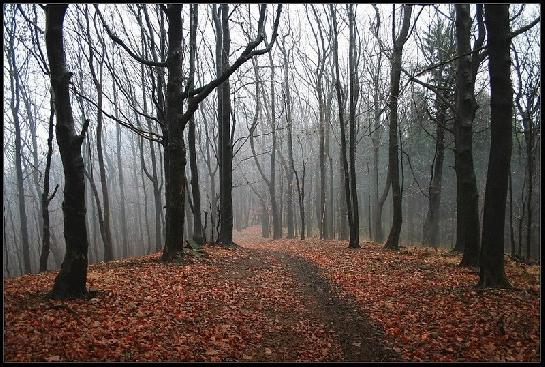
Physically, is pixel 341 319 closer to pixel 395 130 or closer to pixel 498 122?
pixel 498 122

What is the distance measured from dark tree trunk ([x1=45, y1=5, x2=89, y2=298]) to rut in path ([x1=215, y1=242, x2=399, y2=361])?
11.0 feet

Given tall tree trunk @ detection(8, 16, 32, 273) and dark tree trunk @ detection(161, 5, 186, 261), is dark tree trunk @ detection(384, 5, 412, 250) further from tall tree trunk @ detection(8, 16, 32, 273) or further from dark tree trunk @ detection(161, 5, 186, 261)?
tall tree trunk @ detection(8, 16, 32, 273)

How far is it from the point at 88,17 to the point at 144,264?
45.8 feet

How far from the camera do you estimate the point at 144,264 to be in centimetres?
904

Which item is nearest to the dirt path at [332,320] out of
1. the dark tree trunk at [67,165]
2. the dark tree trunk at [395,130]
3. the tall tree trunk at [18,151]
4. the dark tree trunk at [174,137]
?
the dark tree trunk at [174,137]

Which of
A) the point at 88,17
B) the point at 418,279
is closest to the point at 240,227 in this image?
the point at 88,17

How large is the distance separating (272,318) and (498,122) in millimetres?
5375

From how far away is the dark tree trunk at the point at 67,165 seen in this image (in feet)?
18.7

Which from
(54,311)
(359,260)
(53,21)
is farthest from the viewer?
(359,260)

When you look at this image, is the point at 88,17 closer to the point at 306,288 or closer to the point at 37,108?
the point at 37,108

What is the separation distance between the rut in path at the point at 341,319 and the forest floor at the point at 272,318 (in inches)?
0.8

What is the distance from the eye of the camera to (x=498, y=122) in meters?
6.41

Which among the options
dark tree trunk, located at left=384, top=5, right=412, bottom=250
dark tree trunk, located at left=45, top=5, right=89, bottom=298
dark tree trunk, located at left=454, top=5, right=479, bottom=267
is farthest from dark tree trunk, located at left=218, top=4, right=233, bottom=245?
dark tree trunk, located at left=45, top=5, right=89, bottom=298

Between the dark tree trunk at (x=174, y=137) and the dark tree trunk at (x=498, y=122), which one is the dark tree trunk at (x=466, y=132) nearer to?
the dark tree trunk at (x=498, y=122)
